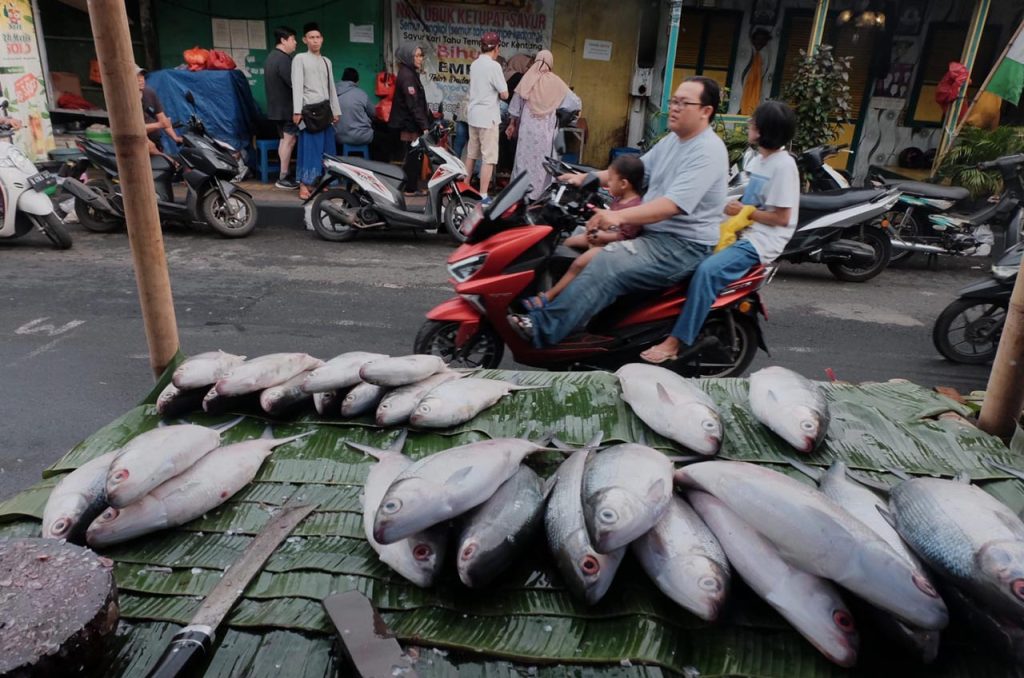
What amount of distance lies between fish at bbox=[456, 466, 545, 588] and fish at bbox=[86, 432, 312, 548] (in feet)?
3.21

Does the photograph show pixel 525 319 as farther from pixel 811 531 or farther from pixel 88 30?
pixel 88 30

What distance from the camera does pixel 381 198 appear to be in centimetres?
858

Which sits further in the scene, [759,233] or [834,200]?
[834,200]

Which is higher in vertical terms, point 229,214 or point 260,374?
point 260,374

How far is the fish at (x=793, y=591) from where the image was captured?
1801 mm

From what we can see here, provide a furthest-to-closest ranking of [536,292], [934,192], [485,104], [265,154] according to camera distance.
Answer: [265,154], [485,104], [934,192], [536,292]

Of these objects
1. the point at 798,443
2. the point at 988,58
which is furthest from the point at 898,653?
the point at 988,58

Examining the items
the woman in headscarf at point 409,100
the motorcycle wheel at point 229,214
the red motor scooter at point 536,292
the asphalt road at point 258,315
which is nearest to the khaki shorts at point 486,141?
the woman in headscarf at point 409,100

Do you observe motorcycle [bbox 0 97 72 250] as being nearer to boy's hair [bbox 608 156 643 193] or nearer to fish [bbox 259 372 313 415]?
fish [bbox 259 372 313 415]

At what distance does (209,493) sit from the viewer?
95.1 inches

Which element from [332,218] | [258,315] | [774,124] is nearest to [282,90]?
[332,218]

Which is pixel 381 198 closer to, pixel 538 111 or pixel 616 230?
pixel 538 111

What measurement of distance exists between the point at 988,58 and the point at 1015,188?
6208 millimetres

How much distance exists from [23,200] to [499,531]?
833cm
